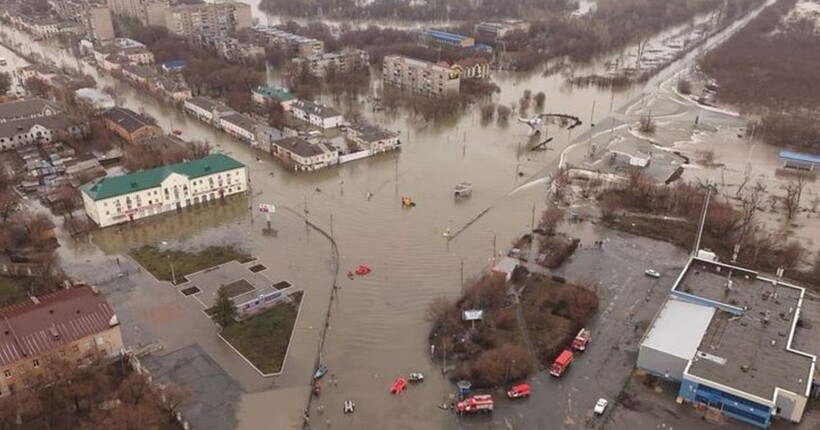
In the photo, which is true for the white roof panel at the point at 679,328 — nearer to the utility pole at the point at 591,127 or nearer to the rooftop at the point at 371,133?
the utility pole at the point at 591,127

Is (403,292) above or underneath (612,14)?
underneath

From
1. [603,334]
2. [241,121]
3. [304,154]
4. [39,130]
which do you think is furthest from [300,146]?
[603,334]

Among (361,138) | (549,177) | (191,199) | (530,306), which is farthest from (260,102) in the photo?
(530,306)

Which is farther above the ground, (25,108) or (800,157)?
(25,108)

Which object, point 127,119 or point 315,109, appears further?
point 315,109

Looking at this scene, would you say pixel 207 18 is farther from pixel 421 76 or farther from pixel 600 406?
pixel 600 406

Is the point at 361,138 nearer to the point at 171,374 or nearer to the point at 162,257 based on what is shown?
the point at 162,257

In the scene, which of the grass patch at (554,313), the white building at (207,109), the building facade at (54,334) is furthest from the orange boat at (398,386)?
the white building at (207,109)
